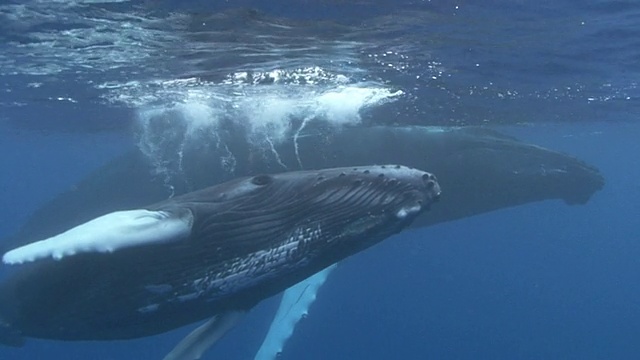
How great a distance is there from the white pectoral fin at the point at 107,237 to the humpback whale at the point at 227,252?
62mm

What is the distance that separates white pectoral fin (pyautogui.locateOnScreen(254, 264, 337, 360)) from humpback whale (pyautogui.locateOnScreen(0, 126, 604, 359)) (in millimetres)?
56

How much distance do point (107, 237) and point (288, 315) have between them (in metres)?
12.2

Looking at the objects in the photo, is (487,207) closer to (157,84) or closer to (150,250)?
(157,84)

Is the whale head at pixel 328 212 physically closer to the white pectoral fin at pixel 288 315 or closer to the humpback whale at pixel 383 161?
the white pectoral fin at pixel 288 315

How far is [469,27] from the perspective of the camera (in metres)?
15.6

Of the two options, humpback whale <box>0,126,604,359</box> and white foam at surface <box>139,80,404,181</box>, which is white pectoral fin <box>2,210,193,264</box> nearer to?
humpback whale <box>0,126,604,359</box>

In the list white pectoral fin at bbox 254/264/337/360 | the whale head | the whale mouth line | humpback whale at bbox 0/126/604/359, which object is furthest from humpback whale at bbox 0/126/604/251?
the whale mouth line

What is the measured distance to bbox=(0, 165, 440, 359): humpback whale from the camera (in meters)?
5.64

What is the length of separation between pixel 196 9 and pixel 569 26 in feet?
26.7

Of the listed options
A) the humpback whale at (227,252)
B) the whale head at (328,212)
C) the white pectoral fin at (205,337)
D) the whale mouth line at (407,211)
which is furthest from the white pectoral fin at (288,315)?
the whale mouth line at (407,211)

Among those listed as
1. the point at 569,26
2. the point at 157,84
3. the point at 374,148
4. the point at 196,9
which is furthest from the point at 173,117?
the point at 569,26

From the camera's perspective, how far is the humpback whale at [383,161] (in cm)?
1703

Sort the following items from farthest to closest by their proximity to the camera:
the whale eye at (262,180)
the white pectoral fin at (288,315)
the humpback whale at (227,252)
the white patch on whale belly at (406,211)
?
the white pectoral fin at (288,315) < the whale eye at (262,180) < the white patch on whale belly at (406,211) < the humpback whale at (227,252)

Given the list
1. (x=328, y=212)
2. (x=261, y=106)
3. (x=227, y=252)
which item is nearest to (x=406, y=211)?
(x=328, y=212)
